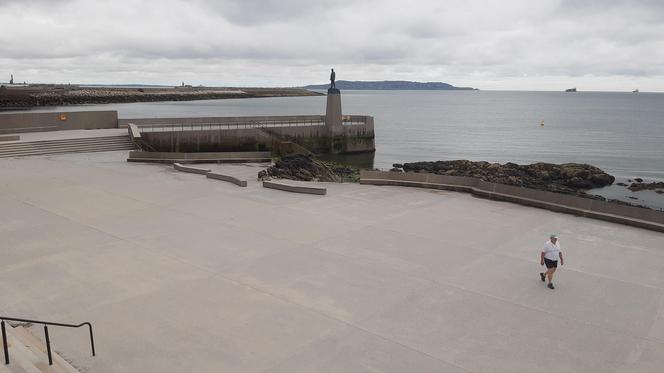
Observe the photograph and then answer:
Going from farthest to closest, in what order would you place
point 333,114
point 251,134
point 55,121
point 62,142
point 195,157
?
point 333,114 < point 251,134 < point 55,121 < point 62,142 < point 195,157

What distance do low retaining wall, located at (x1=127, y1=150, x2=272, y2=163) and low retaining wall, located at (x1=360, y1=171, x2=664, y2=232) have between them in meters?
8.24

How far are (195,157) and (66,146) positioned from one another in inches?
299

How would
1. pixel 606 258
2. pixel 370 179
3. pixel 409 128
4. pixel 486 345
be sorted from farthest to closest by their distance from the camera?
pixel 409 128 → pixel 370 179 → pixel 606 258 → pixel 486 345

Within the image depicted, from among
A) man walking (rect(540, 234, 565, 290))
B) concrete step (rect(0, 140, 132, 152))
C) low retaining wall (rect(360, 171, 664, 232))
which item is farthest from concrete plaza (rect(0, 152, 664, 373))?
concrete step (rect(0, 140, 132, 152))

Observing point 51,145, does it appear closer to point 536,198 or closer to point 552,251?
point 536,198

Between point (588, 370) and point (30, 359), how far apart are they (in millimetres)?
7118

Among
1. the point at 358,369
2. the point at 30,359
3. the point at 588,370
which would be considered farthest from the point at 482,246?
the point at 30,359

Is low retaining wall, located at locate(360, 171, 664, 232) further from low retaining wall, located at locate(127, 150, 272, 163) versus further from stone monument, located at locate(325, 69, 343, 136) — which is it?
stone monument, located at locate(325, 69, 343, 136)

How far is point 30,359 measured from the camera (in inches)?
248

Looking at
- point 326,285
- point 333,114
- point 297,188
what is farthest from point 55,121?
point 326,285

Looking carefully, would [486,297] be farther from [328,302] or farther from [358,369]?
[358,369]

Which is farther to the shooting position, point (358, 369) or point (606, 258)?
point (606, 258)

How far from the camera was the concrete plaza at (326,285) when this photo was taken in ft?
23.9

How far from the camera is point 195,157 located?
24.7m
